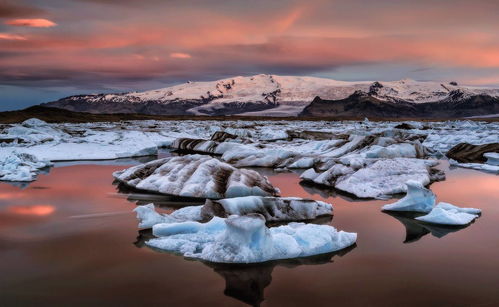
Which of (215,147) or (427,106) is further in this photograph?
(427,106)

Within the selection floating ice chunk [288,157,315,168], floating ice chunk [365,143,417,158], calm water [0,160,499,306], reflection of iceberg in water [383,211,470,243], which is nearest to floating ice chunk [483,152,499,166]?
floating ice chunk [365,143,417,158]

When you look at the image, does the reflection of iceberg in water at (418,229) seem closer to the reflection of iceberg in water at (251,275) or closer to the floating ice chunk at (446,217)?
the floating ice chunk at (446,217)

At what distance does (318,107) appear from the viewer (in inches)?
6019

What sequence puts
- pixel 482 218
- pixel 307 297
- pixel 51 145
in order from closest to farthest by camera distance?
pixel 307 297 → pixel 482 218 → pixel 51 145

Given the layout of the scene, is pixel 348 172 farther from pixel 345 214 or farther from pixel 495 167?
pixel 495 167

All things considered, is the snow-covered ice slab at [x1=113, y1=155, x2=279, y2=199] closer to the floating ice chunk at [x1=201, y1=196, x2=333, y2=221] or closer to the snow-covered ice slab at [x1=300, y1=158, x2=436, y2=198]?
the floating ice chunk at [x1=201, y1=196, x2=333, y2=221]

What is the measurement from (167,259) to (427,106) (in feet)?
569

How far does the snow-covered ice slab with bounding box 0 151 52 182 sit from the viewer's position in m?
11.1

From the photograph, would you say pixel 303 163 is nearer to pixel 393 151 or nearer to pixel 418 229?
pixel 393 151

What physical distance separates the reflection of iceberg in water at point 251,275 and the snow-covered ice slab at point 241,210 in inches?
65.6

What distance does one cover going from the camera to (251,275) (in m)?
4.70

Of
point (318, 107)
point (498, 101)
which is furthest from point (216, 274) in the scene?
point (498, 101)

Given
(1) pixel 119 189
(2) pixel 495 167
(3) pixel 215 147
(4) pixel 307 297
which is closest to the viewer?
(4) pixel 307 297

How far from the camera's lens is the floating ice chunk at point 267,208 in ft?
22.4
